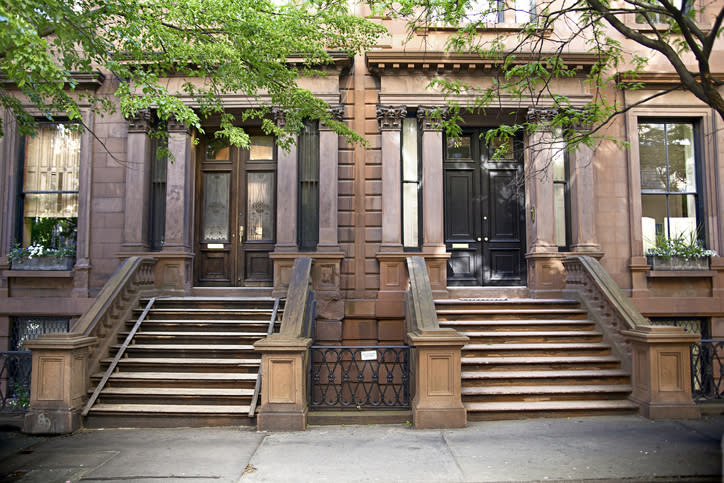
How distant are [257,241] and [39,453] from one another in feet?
20.0

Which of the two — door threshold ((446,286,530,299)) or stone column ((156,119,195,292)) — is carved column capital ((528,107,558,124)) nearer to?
door threshold ((446,286,530,299))

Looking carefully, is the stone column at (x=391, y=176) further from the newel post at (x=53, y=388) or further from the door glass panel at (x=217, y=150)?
the newel post at (x=53, y=388)

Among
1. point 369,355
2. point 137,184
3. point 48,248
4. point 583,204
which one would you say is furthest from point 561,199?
point 48,248

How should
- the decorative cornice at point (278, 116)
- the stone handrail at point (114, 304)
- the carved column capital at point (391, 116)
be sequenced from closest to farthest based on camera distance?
the stone handrail at point (114, 304), the decorative cornice at point (278, 116), the carved column capital at point (391, 116)

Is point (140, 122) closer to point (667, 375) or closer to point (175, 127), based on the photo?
point (175, 127)

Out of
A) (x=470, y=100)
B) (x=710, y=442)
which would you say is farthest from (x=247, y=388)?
(x=470, y=100)

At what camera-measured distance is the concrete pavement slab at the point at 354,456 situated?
16.5ft

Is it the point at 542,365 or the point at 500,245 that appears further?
the point at 500,245

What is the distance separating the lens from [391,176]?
1053cm

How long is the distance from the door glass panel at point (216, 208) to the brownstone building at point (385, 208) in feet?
0.24

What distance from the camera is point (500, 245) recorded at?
440 inches

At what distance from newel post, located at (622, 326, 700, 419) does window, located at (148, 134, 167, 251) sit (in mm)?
9261

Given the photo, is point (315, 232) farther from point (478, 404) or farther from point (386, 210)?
point (478, 404)

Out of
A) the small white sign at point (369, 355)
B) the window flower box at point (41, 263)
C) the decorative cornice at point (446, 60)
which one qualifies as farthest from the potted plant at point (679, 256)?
the window flower box at point (41, 263)
